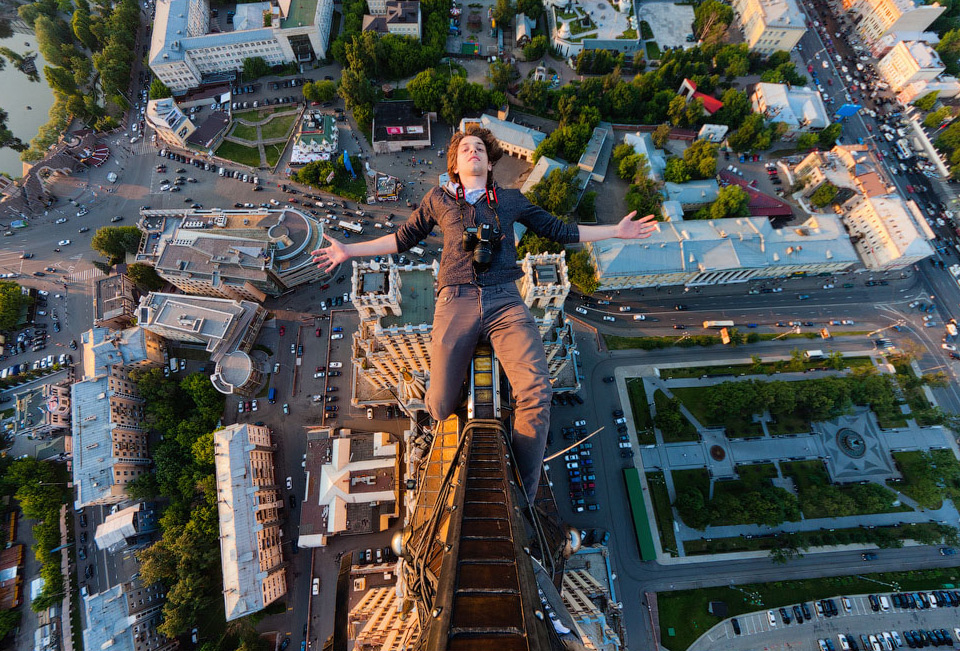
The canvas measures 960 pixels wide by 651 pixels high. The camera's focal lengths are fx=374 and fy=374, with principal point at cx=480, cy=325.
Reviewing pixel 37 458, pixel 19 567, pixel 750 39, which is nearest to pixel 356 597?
pixel 19 567

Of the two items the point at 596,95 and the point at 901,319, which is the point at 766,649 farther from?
the point at 596,95

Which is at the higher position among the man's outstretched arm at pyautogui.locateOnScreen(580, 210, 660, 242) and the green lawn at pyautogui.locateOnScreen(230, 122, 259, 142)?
the green lawn at pyautogui.locateOnScreen(230, 122, 259, 142)

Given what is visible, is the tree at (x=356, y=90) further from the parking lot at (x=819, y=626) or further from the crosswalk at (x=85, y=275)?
the parking lot at (x=819, y=626)

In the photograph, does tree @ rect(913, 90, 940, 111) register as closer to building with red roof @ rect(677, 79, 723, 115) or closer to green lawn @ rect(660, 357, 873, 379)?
building with red roof @ rect(677, 79, 723, 115)

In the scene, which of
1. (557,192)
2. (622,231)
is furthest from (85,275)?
(622,231)

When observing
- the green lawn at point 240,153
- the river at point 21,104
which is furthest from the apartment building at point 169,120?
the river at point 21,104

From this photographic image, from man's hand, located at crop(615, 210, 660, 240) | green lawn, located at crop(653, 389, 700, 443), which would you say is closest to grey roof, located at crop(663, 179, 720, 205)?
green lawn, located at crop(653, 389, 700, 443)
